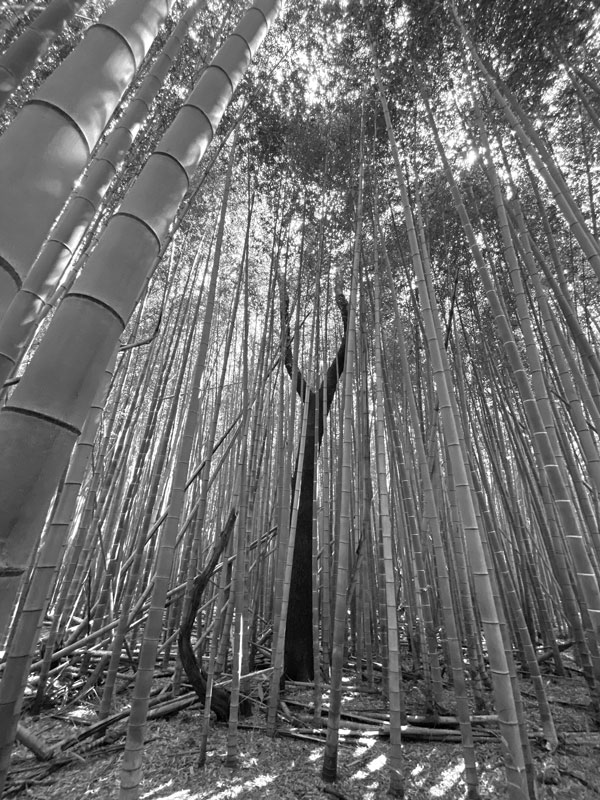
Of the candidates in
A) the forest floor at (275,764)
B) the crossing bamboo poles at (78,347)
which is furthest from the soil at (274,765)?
the crossing bamboo poles at (78,347)

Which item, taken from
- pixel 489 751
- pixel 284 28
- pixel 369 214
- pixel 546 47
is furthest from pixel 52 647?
pixel 546 47

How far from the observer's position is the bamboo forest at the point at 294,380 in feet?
1.72

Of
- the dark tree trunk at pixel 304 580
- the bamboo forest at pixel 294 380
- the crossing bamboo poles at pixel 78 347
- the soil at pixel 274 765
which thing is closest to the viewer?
the crossing bamboo poles at pixel 78 347

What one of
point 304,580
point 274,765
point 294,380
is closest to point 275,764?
point 274,765

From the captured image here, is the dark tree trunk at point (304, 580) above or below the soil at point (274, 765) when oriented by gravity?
above

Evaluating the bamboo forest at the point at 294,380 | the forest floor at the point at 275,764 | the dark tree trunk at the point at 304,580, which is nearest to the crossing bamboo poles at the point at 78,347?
the bamboo forest at the point at 294,380

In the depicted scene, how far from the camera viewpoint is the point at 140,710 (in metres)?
0.96

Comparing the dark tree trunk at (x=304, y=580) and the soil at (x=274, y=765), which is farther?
the dark tree trunk at (x=304, y=580)

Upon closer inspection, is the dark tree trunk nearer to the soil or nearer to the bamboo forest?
the bamboo forest

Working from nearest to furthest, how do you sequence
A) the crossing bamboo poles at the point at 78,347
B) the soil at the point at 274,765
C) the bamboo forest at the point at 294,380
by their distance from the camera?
the crossing bamboo poles at the point at 78,347
the bamboo forest at the point at 294,380
the soil at the point at 274,765

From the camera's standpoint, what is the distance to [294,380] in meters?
2.74

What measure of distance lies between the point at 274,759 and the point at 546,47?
3772mm

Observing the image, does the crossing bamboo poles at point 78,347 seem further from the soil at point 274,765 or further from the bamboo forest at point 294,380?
the soil at point 274,765

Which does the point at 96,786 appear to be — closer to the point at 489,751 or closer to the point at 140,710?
the point at 140,710
